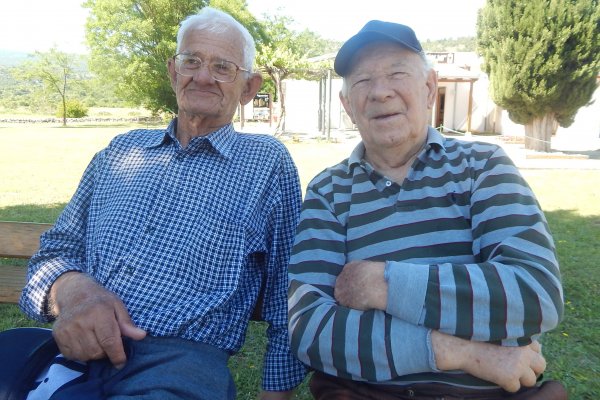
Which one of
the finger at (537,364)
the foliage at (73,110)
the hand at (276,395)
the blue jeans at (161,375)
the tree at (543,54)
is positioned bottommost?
the hand at (276,395)

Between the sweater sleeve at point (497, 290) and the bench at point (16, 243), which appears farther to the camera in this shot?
the bench at point (16, 243)

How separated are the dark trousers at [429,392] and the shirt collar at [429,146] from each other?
2.79ft

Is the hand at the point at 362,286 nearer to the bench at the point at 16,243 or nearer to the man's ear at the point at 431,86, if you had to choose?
the man's ear at the point at 431,86

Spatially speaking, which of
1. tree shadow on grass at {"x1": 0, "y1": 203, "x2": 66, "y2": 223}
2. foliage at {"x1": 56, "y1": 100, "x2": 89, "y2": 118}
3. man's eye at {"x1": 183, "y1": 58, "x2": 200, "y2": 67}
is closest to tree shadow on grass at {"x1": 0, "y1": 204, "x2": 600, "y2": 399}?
man's eye at {"x1": 183, "y1": 58, "x2": 200, "y2": 67}

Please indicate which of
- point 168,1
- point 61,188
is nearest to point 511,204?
point 61,188

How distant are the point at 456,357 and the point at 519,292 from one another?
277 millimetres

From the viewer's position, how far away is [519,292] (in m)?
1.60

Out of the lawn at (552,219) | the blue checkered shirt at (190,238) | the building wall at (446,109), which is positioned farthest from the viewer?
the building wall at (446,109)

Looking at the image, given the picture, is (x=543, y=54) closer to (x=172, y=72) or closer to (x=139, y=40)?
(x=172, y=72)

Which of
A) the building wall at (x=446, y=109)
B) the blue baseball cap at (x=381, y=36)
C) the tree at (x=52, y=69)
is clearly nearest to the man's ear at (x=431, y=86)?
the blue baseball cap at (x=381, y=36)

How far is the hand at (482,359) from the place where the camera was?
1631 mm

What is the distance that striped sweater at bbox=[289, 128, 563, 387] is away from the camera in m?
1.61

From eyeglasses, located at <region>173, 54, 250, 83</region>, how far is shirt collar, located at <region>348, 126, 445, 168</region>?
29.9 inches

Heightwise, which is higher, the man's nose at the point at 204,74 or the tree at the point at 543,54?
the tree at the point at 543,54
